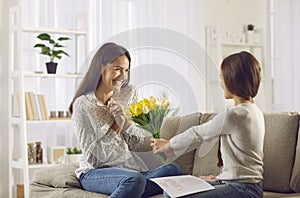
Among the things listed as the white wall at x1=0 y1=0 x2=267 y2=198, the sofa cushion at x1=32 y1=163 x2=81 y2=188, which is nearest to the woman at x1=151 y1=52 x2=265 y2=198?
the sofa cushion at x1=32 y1=163 x2=81 y2=188

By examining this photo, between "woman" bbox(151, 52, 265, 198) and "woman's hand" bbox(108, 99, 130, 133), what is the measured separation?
1.01 feet

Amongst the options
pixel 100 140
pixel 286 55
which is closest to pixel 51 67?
pixel 100 140

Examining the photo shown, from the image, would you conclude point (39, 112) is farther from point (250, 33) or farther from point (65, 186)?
point (250, 33)

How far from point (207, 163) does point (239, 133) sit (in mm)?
867

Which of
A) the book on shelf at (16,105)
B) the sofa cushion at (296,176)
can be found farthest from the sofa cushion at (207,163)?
the book on shelf at (16,105)

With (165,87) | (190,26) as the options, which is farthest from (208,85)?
(190,26)

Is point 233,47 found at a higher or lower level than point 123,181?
higher

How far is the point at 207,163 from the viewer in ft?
11.5

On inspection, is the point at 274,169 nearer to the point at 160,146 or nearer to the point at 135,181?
the point at 135,181

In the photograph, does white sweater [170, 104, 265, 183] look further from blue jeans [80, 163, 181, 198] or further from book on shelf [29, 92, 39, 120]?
book on shelf [29, 92, 39, 120]

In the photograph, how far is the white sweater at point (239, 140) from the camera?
8.64 feet

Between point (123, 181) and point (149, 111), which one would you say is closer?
point (149, 111)

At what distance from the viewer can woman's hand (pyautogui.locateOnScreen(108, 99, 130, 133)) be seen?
238 centimetres

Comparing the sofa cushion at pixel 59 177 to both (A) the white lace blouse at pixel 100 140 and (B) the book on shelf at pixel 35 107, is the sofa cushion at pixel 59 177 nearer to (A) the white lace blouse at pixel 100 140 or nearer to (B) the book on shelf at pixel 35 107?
(A) the white lace blouse at pixel 100 140
